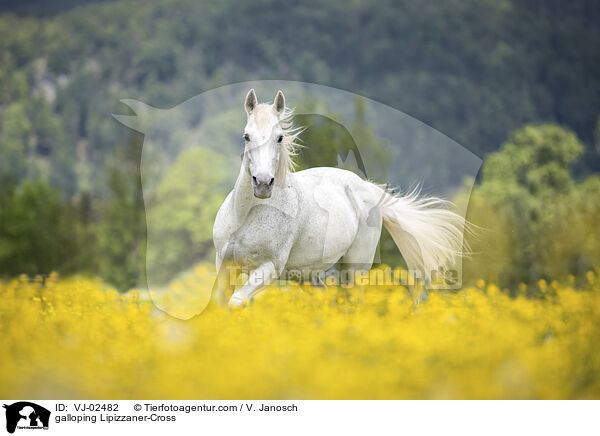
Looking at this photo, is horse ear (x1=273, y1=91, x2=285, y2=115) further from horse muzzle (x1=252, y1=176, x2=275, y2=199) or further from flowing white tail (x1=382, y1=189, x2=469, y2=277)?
flowing white tail (x1=382, y1=189, x2=469, y2=277)

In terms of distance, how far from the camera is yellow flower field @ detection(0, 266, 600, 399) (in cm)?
377

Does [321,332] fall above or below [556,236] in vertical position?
below

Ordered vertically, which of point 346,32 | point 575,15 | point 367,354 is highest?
point 346,32

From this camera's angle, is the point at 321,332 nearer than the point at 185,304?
Yes

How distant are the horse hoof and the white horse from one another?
0.03ft

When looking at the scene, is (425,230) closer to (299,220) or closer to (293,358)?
→ (299,220)

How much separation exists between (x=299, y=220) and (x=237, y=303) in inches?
53.2

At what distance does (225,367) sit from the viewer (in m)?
3.63

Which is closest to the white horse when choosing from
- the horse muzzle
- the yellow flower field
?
the horse muzzle

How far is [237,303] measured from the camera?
6309 mm

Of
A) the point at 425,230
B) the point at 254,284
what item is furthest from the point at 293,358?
the point at 425,230

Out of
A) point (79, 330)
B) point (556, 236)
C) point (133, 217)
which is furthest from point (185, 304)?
point (133, 217)

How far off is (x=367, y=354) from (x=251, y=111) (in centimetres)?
305
